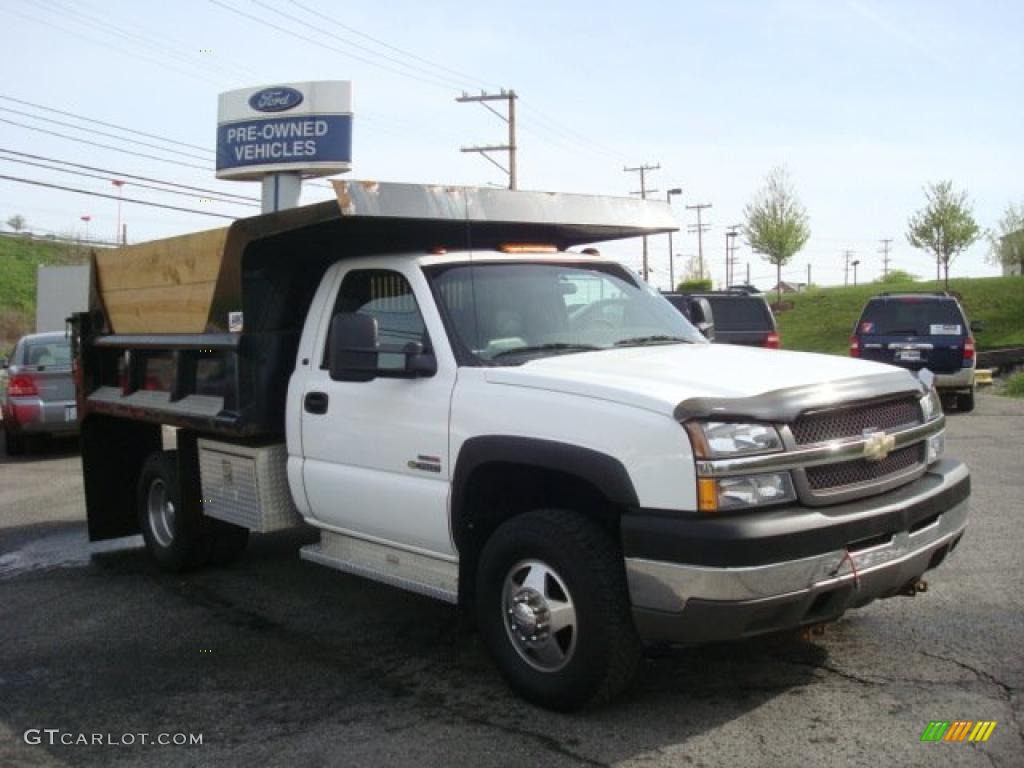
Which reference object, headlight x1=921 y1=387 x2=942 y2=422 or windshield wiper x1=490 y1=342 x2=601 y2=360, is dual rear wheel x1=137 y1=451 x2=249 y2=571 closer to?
windshield wiper x1=490 y1=342 x2=601 y2=360

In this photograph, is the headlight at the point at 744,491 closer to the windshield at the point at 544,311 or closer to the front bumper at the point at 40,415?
the windshield at the point at 544,311

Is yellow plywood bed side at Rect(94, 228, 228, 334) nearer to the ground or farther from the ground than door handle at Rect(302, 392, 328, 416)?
farther from the ground

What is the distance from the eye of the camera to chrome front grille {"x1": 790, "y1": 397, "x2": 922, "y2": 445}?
395 cm

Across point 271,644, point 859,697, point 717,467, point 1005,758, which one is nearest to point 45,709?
point 271,644

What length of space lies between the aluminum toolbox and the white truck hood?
1857mm

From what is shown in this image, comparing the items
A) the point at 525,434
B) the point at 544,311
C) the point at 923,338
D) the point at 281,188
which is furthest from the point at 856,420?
the point at 281,188

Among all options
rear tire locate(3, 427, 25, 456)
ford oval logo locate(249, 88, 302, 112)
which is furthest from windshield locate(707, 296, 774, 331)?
ford oval logo locate(249, 88, 302, 112)

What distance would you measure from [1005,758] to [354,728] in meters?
2.46

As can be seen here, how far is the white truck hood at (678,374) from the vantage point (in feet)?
12.9

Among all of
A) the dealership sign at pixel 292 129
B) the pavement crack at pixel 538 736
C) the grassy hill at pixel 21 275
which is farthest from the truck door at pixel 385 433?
the grassy hill at pixel 21 275

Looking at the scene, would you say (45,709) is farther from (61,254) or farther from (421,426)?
(61,254)

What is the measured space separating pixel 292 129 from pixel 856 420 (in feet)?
101

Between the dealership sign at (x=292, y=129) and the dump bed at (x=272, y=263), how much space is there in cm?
2632

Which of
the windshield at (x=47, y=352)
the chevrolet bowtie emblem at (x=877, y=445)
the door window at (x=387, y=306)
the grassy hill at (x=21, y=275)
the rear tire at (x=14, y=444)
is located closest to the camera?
the chevrolet bowtie emblem at (x=877, y=445)
